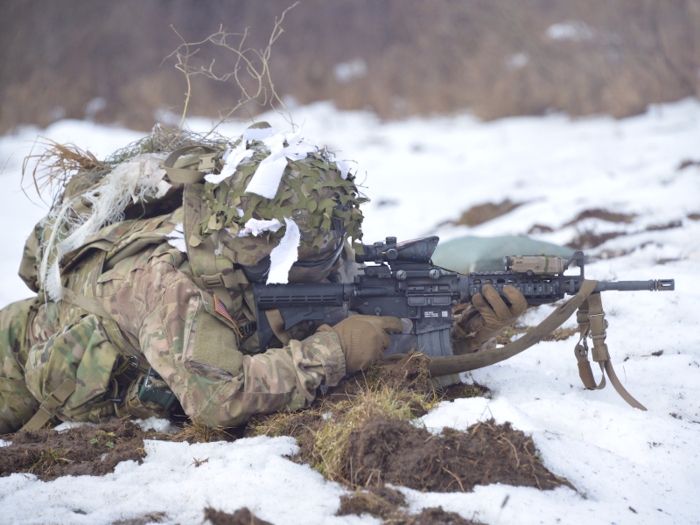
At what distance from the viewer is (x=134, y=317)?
2697 millimetres

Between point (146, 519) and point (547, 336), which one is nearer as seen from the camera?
point (146, 519)

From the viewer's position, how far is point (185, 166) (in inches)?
114

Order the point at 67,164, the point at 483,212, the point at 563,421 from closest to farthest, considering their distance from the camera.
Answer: the point at 563,421 → the point at 67,164 → the point at 483,212

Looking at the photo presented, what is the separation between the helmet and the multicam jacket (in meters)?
0.15

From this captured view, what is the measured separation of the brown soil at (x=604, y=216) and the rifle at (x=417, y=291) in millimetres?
3971

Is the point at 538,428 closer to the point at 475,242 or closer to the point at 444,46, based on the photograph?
the point at 475,242

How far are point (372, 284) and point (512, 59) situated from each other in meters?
13.4

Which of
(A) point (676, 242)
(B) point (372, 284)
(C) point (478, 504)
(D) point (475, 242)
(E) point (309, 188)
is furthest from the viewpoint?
(A) point (676, 242)

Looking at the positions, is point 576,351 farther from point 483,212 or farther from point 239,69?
point 239,69

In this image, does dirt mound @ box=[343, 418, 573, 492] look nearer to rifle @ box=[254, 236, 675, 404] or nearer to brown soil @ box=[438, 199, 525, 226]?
rifle @ box=[254, 236, 675, 404]

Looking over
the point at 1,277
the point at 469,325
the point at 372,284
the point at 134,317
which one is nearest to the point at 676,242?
the point at 469,325

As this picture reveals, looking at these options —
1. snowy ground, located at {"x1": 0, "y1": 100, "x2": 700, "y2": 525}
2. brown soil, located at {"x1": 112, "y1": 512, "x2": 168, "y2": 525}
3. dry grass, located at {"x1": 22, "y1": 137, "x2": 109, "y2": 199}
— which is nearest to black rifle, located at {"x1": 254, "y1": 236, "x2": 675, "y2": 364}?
snowy ground, located at {"x1": 0, "y1": 100, "x2": 700, "y2": 525}

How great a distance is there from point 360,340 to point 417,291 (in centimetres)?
47

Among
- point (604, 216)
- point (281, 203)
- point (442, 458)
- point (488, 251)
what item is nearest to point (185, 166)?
point (281, 203)
